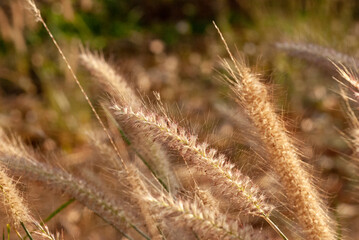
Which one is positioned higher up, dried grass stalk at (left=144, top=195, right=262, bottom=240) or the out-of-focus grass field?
dried grass stalk at (left=144, top=195, right=262, bottom=240)

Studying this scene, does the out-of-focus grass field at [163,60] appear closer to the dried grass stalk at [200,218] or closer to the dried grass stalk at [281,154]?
the dried grass stalk at [281,154]

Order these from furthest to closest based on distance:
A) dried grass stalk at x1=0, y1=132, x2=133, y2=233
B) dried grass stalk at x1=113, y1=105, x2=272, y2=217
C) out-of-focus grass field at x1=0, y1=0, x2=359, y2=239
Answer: out-of-focus grass field at x1=0, y1=0, x2=359, y2=239
dried grass stalk at x1=0, y1=132, x2=133, y2=233
dried grass stalk at x1=113, y1=105, x2=272, y2=217

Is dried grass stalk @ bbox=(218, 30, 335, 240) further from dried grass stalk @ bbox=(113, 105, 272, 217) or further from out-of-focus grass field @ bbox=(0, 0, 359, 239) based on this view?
out-of-focus grass field @ bbox=(0, 0, 359, 239)

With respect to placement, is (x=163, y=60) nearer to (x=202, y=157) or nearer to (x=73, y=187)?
(x=73, y=187)

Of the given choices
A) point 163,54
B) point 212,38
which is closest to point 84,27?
point 163,54

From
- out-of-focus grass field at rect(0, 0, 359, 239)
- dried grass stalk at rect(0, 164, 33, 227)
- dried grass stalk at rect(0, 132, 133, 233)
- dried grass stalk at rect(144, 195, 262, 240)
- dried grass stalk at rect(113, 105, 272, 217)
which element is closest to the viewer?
dried grass stalk at rect(144, 195, 262, 240)

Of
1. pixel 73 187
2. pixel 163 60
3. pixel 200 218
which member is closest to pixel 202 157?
pixel 200 218

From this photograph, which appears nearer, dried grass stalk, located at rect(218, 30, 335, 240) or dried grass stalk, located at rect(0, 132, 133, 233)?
dried grass stalk, located at rect(218, 30, 335, 240)

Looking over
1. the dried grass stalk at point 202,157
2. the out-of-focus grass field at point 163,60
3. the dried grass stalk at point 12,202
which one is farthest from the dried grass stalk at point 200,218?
the out-of-focus grass field at point 163,60

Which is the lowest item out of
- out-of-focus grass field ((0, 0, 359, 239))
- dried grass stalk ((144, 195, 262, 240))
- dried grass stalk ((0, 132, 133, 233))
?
out-of-focus grass field ((0, 0, 359, 239))

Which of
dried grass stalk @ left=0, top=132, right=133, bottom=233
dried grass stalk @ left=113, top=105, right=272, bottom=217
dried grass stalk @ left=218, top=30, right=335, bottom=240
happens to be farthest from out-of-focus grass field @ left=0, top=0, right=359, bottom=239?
dried grass stalk @ left=113, top=105, right=272, bottom=217
